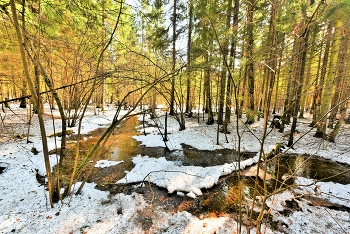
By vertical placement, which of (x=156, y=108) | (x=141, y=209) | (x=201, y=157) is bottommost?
(x=201, y=157)

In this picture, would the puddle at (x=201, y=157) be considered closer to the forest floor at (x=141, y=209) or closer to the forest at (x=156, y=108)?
the forest at (x=156, y=108)

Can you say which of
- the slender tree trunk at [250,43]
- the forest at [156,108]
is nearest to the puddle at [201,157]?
the forest at [156,108]

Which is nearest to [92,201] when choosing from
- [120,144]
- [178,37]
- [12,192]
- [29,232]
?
[29,232]

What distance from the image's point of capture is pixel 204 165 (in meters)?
5.80

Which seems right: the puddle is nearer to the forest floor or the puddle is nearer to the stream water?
the stream water

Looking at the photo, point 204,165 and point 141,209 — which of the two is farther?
point 204,165

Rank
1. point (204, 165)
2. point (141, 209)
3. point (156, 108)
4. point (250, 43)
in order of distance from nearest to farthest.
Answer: point (141, 209), point (156, 108), point (204, 165), point (250, 43)

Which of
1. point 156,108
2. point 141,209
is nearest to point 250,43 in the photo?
point 156,108

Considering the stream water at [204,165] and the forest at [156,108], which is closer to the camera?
the forest at [156,108]

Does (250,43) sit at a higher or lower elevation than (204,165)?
higher

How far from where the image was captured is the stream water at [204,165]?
3674 mm

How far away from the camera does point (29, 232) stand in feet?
8.52

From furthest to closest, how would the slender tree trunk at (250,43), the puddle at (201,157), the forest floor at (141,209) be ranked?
the puddle at (201,157)
the forest floor at (141,209)
the slender tree trunk at (250,43)

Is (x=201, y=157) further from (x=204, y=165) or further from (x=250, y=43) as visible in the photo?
(x=250, y=43)
